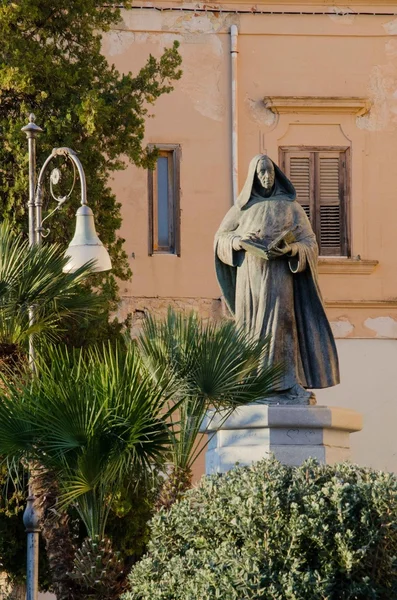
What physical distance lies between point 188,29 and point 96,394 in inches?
497

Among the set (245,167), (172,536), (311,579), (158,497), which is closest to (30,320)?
(158,497)

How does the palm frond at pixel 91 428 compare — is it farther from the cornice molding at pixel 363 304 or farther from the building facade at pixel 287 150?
the cornice molding at pixel 363 304

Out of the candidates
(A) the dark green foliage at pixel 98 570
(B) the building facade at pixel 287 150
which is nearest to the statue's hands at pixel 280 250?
(A) the dark green foliage at pixel 98 570

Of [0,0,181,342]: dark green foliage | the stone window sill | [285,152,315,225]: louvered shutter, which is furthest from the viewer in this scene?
[285,152,315,225]: louvered shutter

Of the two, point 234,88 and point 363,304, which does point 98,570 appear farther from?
point 234,88

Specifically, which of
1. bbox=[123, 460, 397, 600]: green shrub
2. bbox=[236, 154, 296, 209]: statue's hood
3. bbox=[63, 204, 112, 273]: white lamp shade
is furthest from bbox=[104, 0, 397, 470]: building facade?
bbox=[123, 460, 397, 600]: green shrub

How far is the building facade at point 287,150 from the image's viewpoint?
24203 mm

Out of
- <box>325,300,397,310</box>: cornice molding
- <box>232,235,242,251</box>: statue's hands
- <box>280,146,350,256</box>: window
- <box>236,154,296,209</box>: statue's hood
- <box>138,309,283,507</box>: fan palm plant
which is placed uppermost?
<box>280,146,350,256</box>: window

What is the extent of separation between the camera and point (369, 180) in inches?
966

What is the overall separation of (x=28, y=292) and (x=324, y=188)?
33.5 ft

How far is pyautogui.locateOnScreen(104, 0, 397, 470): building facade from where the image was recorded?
24.2 metres

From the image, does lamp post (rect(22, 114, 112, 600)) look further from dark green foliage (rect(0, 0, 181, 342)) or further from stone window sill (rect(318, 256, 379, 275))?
stone window sill (rect(318, 256, 379, 275))

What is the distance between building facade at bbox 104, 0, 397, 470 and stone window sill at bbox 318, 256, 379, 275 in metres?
0.02

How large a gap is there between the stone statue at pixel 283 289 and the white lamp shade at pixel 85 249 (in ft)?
5.97
